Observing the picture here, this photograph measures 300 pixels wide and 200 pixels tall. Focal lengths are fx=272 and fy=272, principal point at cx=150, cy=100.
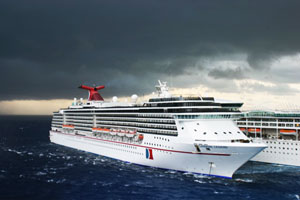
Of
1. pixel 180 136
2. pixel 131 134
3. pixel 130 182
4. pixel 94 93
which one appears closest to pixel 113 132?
pixel 131 134

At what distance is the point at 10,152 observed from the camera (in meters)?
56.2

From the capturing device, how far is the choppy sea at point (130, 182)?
29.5 metres

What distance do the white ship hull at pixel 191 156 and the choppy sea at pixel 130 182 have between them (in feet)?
3.31

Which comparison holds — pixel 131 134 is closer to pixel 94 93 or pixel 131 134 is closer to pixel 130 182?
pixel 130 182

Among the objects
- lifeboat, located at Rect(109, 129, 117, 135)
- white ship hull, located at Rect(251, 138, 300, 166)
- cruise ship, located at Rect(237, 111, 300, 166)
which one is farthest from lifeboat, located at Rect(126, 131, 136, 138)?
white ship hull, located at Rect(251, 138, 300, 166)

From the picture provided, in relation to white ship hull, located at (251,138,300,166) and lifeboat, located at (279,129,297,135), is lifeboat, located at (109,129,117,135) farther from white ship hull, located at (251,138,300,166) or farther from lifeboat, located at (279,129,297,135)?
lifeboat, located at (279,129,297,135)

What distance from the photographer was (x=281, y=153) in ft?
148

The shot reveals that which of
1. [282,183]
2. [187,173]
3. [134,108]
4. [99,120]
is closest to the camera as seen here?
[282,183]

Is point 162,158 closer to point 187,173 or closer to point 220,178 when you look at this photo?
point 187,173

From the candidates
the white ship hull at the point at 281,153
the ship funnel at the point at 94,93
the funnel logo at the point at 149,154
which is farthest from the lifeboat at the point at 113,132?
the white ship hull at the point at 281,153

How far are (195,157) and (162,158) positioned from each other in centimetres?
534

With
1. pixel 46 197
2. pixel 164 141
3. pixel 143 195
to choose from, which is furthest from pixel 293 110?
pixel 46 197

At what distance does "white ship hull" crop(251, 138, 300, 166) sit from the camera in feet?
144

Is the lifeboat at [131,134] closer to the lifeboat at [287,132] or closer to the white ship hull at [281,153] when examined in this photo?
the white ship hull at [281,153]
